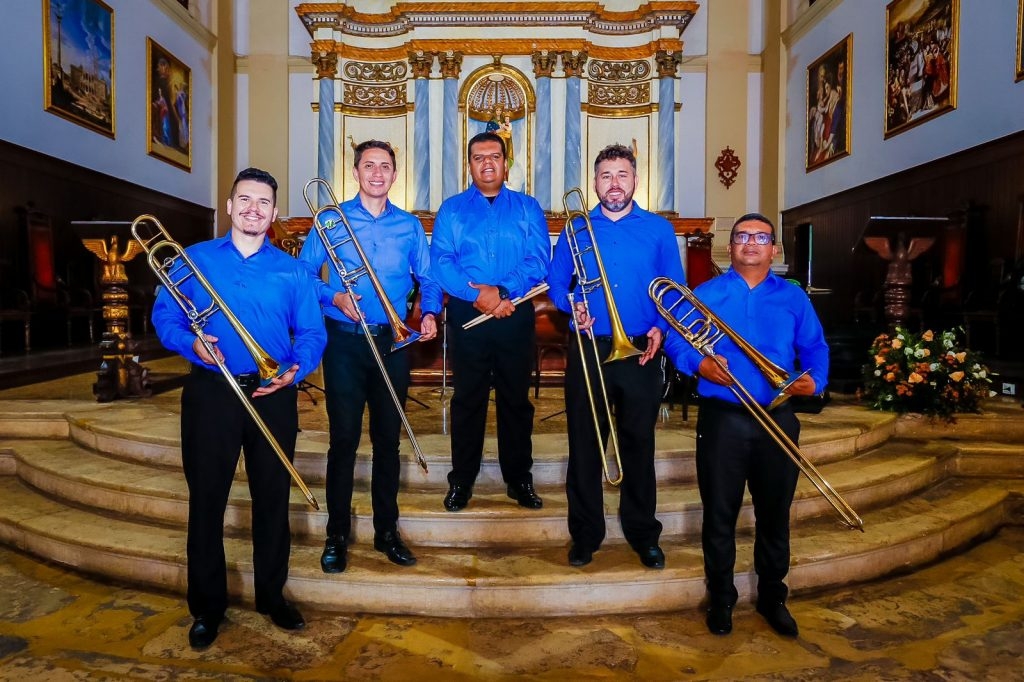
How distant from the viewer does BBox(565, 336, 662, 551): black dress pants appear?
2979 mm

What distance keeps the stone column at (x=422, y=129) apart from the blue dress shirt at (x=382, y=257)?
9.44m

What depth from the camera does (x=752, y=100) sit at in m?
13.1

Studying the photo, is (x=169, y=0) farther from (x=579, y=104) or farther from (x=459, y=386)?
(x=459, y=386)

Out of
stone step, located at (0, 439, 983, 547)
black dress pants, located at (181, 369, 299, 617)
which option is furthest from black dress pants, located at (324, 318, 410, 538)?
stone step, located at (0, 439, 983, 547)

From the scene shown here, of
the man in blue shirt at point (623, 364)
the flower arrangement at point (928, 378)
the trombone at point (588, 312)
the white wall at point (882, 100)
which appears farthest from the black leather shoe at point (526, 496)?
the white wall at point (882, 100)

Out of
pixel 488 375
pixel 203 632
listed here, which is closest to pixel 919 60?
pixel 488 375

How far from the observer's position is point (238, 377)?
2584 millimetres

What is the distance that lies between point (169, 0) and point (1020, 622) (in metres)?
13.3

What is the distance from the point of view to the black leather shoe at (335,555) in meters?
3.02

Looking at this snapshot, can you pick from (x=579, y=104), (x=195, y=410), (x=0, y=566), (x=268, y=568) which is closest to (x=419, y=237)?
(x=195, y=410)

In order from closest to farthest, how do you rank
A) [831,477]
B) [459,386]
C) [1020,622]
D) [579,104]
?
[1020,622]
[459,386]
[831,477]
[579,104]

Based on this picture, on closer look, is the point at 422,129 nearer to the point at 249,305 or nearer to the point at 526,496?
the point at 526,496

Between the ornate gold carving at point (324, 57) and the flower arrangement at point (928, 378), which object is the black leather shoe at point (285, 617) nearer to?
the flower arrangement at point (928, 378)

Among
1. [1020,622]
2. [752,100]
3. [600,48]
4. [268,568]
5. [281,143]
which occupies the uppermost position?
[600,48]
